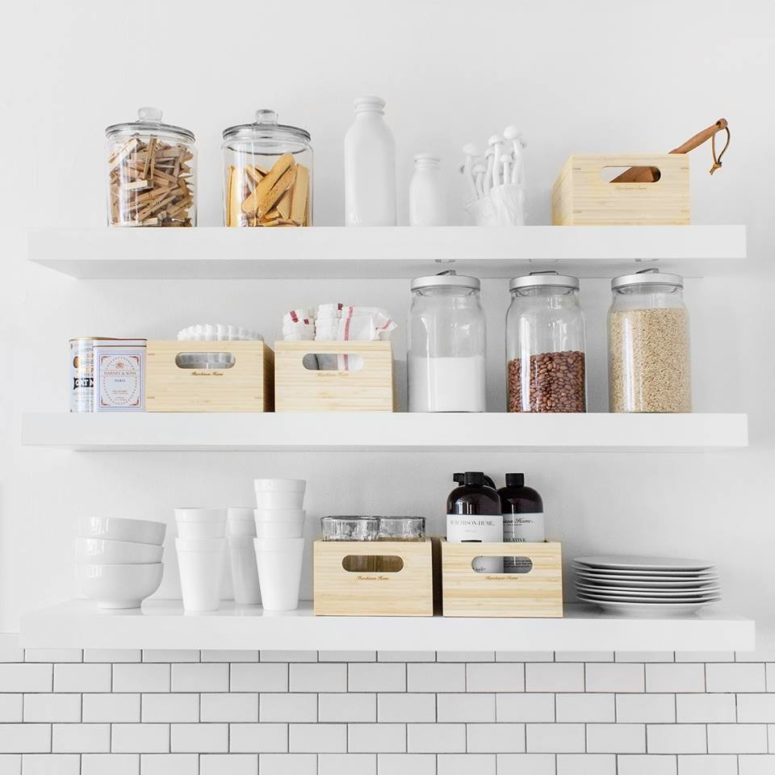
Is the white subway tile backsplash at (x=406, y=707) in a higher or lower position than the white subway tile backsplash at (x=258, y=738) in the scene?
higher

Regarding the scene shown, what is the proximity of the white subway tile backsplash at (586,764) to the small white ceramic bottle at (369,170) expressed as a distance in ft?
3.54

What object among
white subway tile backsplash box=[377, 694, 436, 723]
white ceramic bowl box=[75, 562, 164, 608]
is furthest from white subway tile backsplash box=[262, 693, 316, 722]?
white ceramic bowl box=[75, 562, 164, 608]

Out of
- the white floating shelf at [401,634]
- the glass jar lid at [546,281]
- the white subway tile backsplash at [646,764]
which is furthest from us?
the white subway tile backsplash at [646,764]

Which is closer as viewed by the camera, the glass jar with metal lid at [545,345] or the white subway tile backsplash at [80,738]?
the glass jar with metal lid at [545,345]

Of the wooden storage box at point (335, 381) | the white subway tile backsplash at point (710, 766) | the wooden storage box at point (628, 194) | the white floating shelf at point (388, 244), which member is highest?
the wooden storage box at point (628, 194)

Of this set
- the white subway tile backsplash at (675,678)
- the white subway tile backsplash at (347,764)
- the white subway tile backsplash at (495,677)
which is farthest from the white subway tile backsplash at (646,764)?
the white subway tile backsplash at (347,764)

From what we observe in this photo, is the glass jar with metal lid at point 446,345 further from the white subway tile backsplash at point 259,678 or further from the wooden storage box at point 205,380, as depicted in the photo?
the white subway tile backsplash at point 259,678

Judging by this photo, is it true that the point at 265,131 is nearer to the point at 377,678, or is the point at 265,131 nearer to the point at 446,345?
the point at 446,345

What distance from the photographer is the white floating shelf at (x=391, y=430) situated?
5.24 ft

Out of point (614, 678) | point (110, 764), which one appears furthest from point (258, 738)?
point (614, 678)

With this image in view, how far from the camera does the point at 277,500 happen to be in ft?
5.41

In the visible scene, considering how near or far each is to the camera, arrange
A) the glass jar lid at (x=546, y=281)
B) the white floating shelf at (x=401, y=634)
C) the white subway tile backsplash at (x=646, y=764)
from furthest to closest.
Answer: the white subway tile backsplash at (x=646, y=764)
the glass jar lid at (x=546, y=281)
the white floating shelf at (x=401, y=634)

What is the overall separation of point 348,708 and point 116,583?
0.52 m

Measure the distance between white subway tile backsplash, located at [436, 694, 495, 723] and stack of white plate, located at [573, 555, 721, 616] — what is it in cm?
31
